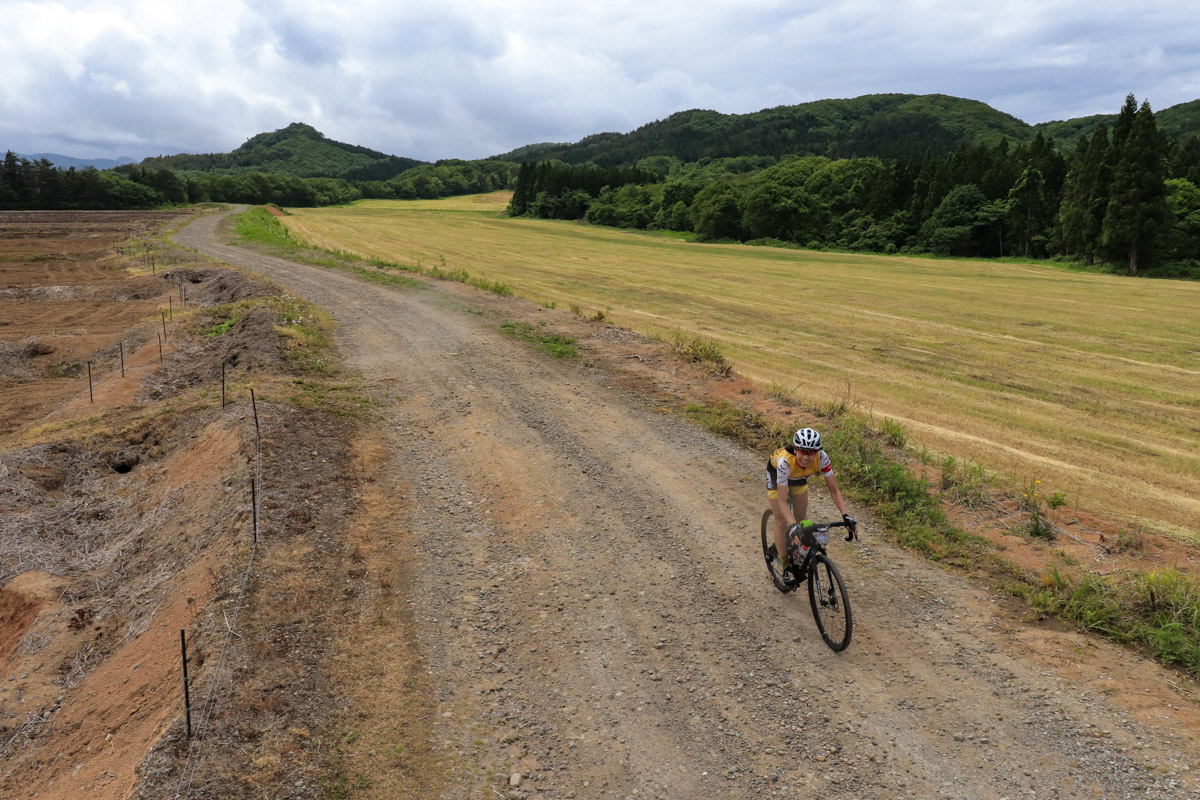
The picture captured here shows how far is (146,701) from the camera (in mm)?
6105

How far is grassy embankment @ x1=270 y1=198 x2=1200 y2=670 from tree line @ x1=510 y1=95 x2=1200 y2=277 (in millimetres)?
5863

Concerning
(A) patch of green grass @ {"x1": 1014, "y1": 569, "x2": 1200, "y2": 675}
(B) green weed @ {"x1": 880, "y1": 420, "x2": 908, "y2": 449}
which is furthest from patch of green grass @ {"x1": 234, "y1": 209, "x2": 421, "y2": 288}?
(A) patch of green grass @ {"x1": 1014, "y1": 569, "x2": 1200, "y2": 675}

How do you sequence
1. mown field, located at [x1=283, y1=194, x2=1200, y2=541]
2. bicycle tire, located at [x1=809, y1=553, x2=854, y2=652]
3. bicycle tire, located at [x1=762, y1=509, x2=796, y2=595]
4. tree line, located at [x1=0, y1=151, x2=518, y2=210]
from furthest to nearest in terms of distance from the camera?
tree line, located at [x1=0, y1=151, x2=518, y2=210]
mown field, located at [x1=283, y1=194, x2=1200, y2=541]
bicycle tire, located at [x1=762, y1=509, x2=796, y2=595]
bicycle tire, located at [x1=809, y1=553, x2=854, y2=652]

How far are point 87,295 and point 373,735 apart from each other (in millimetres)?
35871

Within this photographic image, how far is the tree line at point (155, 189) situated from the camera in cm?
9531

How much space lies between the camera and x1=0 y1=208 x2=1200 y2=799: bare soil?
5234 mm

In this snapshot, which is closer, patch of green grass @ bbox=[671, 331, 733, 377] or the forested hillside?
patch of green grass @ bbox=[671, 331, 733, 377]

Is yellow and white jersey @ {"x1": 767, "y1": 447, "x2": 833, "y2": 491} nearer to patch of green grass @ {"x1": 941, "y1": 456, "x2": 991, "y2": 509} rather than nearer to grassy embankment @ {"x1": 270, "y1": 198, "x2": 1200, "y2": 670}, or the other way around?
grassy embankment @ {"x1": 270, "y1": 198, "x2": 1200, "y2": 670}

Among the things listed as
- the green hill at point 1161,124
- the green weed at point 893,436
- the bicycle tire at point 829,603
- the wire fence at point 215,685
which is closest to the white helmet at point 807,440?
the bicycle tire at point 829,603

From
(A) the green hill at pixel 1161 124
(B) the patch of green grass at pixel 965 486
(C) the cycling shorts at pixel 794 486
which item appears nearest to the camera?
(C) the cycling shorts at pixel 794 486

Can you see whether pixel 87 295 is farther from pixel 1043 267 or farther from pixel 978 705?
pixel 1043 267

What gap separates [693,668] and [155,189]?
133153 mm

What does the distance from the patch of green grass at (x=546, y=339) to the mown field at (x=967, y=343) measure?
18.3 feet

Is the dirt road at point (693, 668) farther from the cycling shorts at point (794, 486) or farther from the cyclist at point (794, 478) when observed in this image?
the cycling shorts at point (794, 486)
